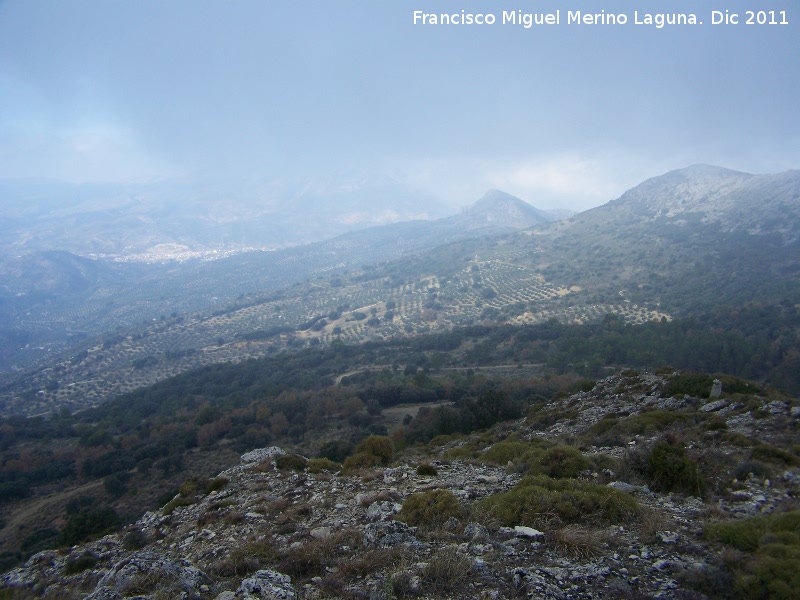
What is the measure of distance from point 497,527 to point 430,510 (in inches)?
61.6

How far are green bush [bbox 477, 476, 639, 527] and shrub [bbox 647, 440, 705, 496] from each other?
1.95 metres

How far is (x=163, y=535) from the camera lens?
1187 centimetres

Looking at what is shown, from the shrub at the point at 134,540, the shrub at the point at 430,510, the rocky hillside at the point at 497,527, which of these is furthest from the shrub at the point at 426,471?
the shrub at the point at 134,540

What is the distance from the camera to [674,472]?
9.45 metres

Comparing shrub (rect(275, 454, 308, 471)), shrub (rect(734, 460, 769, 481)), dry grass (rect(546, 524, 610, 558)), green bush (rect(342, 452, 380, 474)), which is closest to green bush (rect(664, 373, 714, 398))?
shrub (rect(734, 460, 769, 481))

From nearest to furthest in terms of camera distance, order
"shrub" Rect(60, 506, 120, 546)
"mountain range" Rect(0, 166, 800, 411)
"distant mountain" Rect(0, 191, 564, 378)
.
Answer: "shrub" Rect(60, 506, 120, 546)
"mountain range" Rect(0, 166, 800, 411)
"distant mountain" Rect(0, 191, 564, 378)

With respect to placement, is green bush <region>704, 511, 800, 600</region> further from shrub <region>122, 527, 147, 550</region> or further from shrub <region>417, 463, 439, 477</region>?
shrub <region>122, 527, 147, 550</region>

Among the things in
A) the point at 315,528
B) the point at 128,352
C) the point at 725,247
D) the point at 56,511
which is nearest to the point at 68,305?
the point at 128,352

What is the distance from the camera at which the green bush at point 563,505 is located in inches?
307

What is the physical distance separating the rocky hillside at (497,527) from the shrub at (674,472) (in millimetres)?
34

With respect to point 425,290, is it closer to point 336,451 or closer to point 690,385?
point 336,451

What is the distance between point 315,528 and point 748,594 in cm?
783

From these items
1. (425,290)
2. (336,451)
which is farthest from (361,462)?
(425,290)

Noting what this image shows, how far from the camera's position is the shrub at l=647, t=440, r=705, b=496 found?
9094 mm
